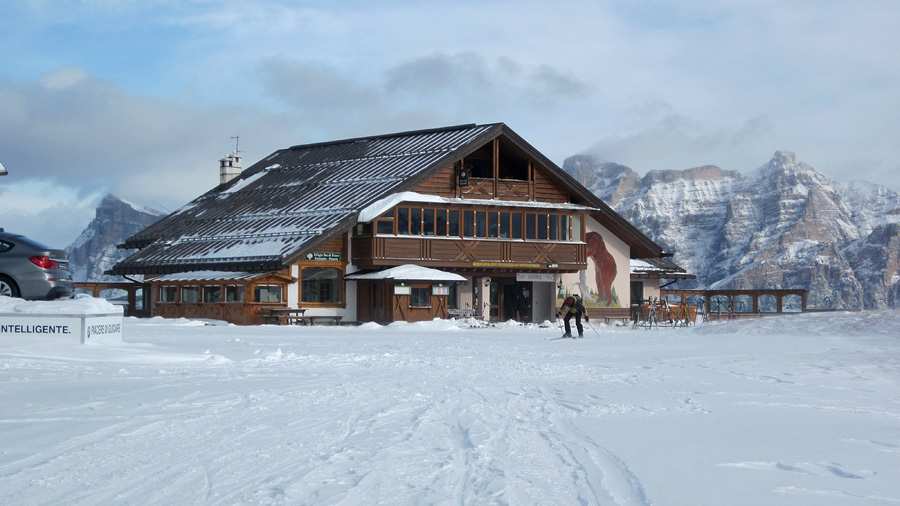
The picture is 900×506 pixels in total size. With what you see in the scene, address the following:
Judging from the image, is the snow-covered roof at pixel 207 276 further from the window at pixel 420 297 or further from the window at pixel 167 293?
the window at pixel 420 297

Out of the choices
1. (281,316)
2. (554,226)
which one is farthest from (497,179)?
(281,316)

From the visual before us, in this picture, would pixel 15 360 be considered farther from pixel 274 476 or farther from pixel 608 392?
pixel 274 476

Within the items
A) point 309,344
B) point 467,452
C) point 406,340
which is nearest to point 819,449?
point 467,452

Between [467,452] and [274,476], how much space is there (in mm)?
1848

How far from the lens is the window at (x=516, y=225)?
47250mm

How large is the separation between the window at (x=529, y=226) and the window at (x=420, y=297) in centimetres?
594

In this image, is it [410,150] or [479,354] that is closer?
[479,354]

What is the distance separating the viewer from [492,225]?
46719 millimetres

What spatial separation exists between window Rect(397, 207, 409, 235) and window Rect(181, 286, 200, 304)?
8.16 m

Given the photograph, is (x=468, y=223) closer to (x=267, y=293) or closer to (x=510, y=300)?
(x=510, y=300)

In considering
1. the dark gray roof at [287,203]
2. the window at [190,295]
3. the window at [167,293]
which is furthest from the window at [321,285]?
the window at [167,293]

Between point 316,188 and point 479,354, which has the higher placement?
point 316,188

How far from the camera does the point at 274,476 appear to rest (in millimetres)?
7914

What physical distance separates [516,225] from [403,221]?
543cm
